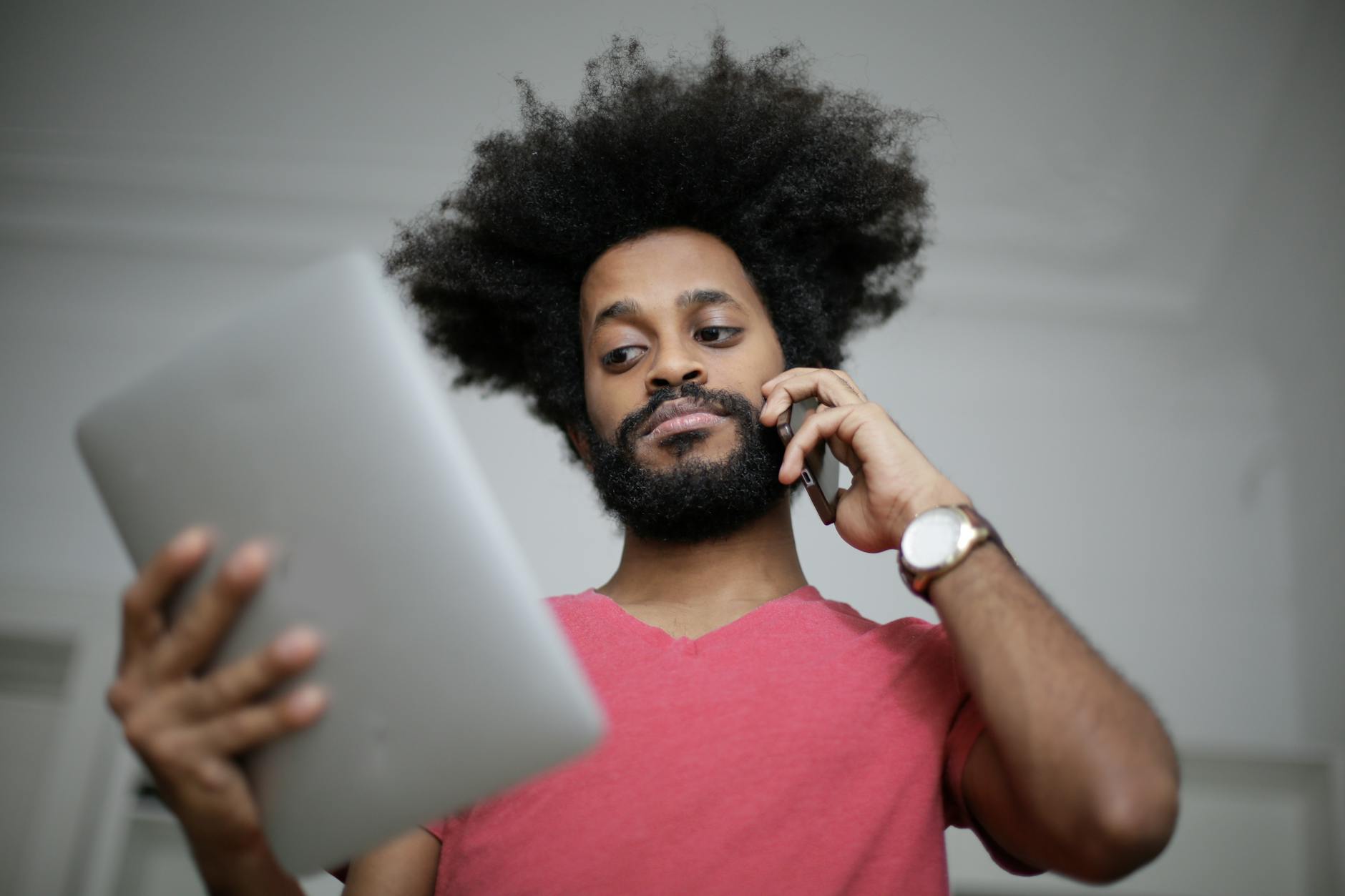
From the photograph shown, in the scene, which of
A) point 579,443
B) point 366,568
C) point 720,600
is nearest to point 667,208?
point 579,443

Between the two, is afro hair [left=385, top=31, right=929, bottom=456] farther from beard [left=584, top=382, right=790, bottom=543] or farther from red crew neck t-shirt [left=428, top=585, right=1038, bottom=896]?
red crew neck t-shirt [left=428, top=585, right=1038, bottom=896]

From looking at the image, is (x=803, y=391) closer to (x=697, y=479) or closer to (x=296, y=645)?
(x=697, y=479)

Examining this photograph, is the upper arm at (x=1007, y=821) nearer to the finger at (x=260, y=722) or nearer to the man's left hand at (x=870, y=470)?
the man's left hand at (x=870, y=470)

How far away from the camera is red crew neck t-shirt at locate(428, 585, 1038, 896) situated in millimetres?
942

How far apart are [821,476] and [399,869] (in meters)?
0.58

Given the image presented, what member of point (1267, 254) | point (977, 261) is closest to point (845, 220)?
point (977, 261)

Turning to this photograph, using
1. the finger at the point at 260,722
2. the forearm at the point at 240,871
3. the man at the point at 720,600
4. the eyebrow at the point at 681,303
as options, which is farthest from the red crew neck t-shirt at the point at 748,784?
the eyebrow at the point at 681,303

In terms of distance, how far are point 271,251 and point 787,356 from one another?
1.65 m

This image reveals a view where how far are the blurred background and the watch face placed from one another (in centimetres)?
137

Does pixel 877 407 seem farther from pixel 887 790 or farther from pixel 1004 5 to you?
pixel 1004 5

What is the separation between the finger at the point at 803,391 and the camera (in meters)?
1.25

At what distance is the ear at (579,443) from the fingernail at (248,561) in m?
0.82

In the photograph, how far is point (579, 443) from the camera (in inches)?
62.7

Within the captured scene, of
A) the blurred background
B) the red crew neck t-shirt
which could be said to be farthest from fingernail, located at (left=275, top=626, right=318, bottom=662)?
the blurred background
